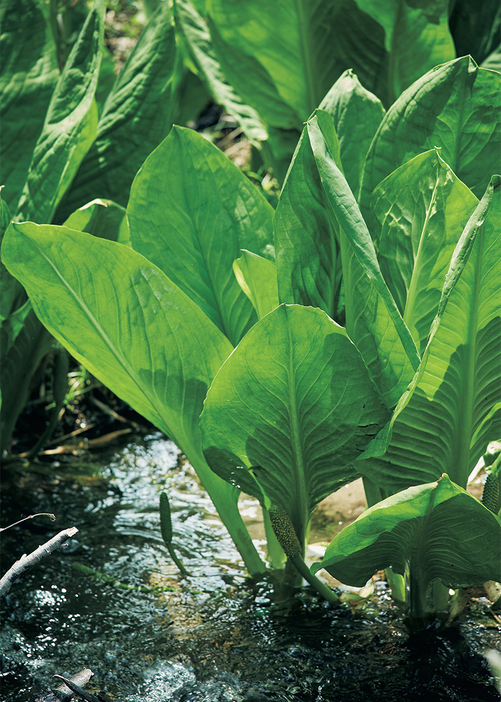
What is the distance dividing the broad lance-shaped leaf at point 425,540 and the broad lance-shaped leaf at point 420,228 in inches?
7.6

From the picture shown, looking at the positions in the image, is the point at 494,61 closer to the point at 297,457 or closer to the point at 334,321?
the point at 334,321

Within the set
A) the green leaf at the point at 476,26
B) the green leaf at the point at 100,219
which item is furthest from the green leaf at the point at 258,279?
the green leaf at the point at 476,26

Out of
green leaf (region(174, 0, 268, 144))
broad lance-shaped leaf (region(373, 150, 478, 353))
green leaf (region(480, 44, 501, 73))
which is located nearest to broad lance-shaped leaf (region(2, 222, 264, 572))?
broad lance-shaped leaf (region(373, 150, 478, 353))

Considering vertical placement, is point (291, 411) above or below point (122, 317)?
below

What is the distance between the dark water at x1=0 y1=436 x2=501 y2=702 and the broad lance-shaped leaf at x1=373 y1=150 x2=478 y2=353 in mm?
325

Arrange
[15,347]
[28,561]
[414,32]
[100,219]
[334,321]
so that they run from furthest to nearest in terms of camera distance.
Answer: [414,32] → [15,347] → [100,219] → [334,321] → [28,561]

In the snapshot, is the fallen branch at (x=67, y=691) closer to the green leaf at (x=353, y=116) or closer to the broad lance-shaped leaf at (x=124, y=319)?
the broad lance-shaped leaf at (x=124, y=319)

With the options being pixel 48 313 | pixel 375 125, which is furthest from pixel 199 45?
pixel 48 313

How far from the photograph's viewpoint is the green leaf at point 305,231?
25.6 inches

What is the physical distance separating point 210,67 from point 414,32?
399mm

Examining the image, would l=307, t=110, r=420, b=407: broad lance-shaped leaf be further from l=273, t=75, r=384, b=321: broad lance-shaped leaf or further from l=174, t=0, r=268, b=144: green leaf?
l=174, t=0, r=268, b=144: green leaf

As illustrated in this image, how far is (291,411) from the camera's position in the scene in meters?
0.64

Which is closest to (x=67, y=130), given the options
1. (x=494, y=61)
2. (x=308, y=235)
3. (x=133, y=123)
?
(x=133, y=123)

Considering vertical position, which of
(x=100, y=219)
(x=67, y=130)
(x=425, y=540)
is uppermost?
(x=67, y=130)
